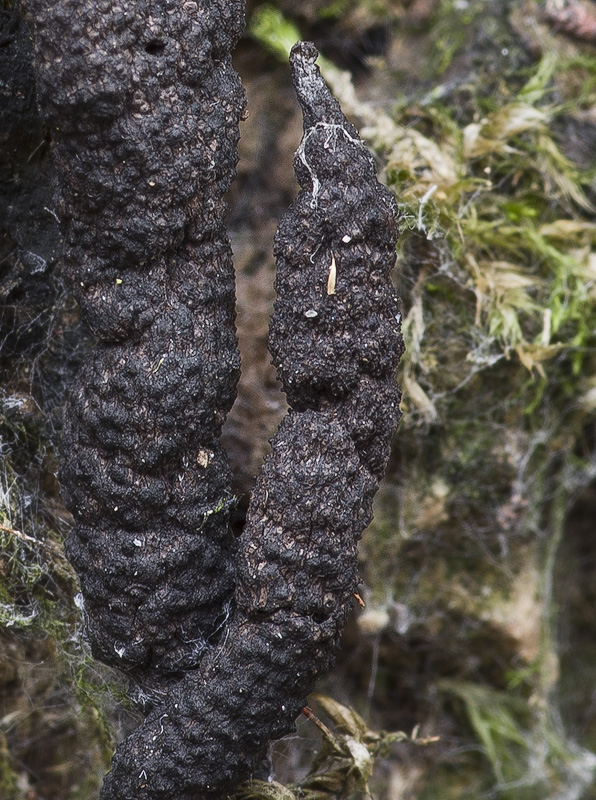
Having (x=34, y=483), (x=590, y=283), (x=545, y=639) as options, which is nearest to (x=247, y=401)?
(x=34, y=483)

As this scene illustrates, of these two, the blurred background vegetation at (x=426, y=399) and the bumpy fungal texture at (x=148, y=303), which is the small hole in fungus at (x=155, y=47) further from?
the blurred background vegetation at (x=426, y=399)

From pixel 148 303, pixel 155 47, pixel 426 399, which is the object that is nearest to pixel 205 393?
pixel 148 303

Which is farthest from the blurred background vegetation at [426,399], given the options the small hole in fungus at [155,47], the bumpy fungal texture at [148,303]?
the small hole in fungus at [155,47]

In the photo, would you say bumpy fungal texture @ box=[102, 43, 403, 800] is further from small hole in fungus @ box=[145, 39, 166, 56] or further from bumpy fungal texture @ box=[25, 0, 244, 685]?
small hole in fungus @ box=[145, 39, 166, 56]

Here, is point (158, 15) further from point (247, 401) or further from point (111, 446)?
point (247, 401)

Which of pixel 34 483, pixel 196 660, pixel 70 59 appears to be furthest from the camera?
pixel 34 483

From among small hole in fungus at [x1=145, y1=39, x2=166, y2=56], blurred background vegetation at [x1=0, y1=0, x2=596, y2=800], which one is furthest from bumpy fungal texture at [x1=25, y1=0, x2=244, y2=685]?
blurred background vegetation at [x1=0, y1=0, x2=596, y2=800]

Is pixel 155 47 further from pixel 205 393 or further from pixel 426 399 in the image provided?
pixel 426 399
